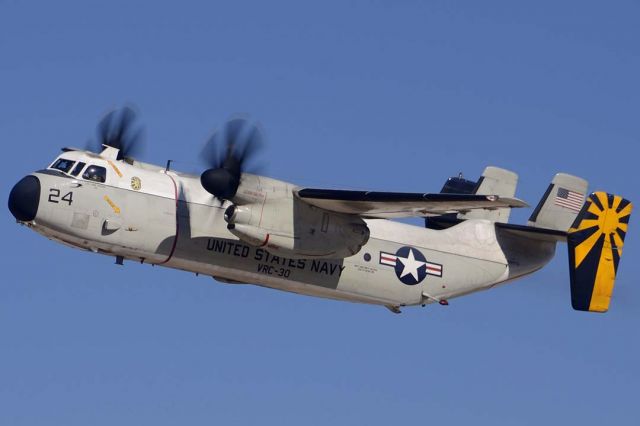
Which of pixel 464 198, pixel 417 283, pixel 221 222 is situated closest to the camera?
pixel 464 198

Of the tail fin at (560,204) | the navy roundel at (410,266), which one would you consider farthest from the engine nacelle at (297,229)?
the tail fin at (560,204)

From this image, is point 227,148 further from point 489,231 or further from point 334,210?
point 489,231

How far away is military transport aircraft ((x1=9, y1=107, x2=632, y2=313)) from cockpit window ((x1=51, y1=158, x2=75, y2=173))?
2 cm

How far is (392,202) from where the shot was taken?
29.7 m

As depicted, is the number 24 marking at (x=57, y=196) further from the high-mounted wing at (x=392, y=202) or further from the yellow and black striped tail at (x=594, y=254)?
the yellow and black striped tail at (x=594, y=254)

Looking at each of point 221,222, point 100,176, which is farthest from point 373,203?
point 100,176

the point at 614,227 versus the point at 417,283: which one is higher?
the point at 614,227

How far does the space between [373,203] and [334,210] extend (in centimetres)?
108

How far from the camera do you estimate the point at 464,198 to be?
28.6m

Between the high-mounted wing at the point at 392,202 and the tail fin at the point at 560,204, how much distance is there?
5806 mm

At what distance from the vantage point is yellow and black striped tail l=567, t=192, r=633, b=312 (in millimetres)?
33688

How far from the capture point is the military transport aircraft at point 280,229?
29531mm

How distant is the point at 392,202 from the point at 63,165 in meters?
7.53

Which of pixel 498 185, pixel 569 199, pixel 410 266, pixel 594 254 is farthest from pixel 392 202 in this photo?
pixel 569 199
